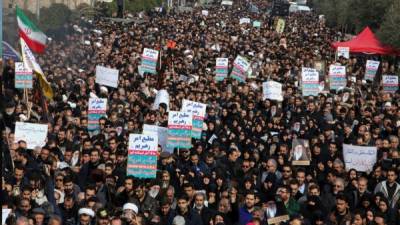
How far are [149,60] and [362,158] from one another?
10.4 m

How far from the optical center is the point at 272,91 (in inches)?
744

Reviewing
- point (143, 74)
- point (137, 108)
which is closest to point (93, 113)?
point (137, 108)

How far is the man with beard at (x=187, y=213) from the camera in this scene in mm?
9758

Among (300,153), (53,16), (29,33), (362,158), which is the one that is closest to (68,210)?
(300,153)

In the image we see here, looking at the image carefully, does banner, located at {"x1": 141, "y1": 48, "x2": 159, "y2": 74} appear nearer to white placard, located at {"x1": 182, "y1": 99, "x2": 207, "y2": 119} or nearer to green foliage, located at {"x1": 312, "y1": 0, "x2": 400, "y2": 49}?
white placard, located at {"x1": 182, "y1": 99, "x2": 207, "y2": 119}

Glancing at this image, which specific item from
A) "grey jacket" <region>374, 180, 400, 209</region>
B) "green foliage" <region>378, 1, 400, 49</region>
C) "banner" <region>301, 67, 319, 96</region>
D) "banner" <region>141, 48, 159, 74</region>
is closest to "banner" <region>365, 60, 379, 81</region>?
"banner" <region>301, 67, 319, 96</region>

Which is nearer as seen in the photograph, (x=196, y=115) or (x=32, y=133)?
(x=32, y=133)

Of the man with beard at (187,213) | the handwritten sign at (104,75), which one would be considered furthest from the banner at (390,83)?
the man with beard at (187,213)

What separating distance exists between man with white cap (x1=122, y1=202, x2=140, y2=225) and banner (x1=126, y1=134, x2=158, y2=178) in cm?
175

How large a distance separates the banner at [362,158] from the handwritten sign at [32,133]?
449cm

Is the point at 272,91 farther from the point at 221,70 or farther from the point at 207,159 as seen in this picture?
the point at 207,159

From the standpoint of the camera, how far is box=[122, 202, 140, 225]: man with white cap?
928 cm

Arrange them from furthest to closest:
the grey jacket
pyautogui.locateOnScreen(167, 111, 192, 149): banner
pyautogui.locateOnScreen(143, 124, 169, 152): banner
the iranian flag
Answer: the iranian flag < pyautogui.locateOnScreen(143, 124, 169, 152): banner < pyautogui.locateOnScreen(167, 111, 192, 149): banner < the grey jacket

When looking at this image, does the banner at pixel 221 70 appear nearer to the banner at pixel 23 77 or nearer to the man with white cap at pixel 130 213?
the banner at pixel 23 77
